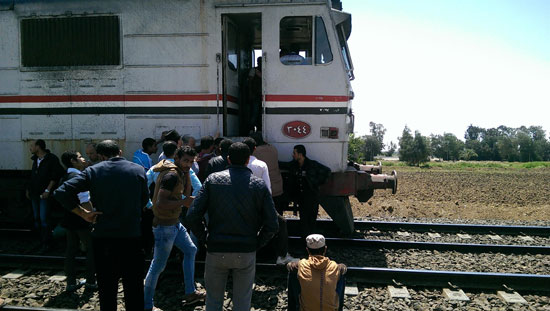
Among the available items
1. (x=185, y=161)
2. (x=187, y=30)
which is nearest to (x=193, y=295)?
(x=185, y=161)

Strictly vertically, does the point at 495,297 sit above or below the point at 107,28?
below

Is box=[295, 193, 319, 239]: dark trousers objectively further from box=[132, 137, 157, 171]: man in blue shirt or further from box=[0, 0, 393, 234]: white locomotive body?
box=[132, 137, 157, 171]: man in blue shirt

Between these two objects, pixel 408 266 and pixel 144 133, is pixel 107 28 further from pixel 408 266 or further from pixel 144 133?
pixel 408 266

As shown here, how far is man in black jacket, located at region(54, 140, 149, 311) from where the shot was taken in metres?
3.57

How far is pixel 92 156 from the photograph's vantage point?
18.7 feet

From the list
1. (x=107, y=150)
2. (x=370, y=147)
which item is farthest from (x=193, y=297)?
(x=370, y=147)

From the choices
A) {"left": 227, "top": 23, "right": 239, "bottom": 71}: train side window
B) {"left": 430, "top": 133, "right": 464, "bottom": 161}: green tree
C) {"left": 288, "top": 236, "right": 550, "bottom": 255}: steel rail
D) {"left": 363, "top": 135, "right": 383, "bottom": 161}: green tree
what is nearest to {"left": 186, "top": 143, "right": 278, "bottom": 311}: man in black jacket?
{"left": 288, "top": 236, "right": 550, "bottom": 255}: steel rail

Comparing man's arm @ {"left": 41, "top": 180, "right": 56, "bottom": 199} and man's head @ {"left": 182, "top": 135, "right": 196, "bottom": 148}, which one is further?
man's arm @ {"left": 41, "top": 180, "right": 56, "bottom": 199}

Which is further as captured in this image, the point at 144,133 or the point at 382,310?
the point at 144,133

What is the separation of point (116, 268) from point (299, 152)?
10.3ft

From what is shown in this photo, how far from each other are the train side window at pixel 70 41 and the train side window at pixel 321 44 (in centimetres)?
327

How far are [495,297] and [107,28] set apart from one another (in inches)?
273

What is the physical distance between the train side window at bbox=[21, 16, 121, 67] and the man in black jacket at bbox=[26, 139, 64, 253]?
4.87 ft

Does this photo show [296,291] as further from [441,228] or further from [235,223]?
[441,228]
